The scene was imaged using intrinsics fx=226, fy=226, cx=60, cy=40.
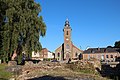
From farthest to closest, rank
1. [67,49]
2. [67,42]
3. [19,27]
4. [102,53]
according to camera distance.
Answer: [67,42]
[67,49]
[102,53]
[19,27]

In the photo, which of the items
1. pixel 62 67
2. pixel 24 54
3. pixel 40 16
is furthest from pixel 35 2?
pixel 62 67

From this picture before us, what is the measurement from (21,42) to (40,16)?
6364 mm

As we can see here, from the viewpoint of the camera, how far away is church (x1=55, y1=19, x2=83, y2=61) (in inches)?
3878

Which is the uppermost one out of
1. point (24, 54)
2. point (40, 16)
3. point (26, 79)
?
point (40, 16)

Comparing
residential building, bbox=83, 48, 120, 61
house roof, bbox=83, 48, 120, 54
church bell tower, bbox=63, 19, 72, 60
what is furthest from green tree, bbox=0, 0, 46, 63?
house roof, bbox=83, 48, 120, 54

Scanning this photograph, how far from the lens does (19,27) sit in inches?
1457

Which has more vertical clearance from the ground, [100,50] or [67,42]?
[67,42]

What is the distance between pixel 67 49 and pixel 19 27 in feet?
207

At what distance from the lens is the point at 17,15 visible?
37.8m

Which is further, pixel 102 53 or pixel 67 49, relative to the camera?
pixel 67 49

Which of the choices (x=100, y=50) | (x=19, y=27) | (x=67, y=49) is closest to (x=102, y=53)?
(x=100, y=50)

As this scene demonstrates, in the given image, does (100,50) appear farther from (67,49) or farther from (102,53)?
(67,49)

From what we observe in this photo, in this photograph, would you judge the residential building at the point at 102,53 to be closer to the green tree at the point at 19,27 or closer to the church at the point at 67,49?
the church at the point at 67,49

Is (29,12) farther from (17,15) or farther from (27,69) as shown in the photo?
(27,69)
